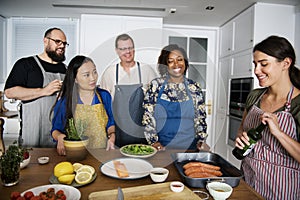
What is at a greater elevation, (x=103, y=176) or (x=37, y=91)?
(x=37, y=91)

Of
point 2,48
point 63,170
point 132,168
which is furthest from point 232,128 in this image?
point 2,48

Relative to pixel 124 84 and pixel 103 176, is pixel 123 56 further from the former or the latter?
pixel 103 176

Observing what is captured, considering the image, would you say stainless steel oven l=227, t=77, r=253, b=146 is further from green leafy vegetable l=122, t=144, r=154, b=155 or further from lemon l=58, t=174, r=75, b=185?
lemon l=58, t=174, r=75, b=185

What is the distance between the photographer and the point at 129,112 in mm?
1613

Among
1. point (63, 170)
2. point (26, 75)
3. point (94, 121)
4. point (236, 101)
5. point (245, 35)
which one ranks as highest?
point (245, 35)

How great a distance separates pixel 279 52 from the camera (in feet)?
3.26

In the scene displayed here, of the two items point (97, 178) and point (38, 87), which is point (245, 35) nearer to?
point (38, 87)

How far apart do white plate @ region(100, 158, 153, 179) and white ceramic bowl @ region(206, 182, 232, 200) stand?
0.26 m

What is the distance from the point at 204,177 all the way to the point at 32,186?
60 centimetres

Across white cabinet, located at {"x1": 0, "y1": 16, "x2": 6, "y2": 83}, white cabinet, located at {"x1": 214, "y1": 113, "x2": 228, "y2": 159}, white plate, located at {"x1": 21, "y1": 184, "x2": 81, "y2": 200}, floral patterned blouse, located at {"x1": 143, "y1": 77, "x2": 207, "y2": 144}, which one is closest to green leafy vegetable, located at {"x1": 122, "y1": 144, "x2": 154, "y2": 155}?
floral patterned blouse, located at {"x1": 143, "y1": 77, "x2": 207, "y2": 144}

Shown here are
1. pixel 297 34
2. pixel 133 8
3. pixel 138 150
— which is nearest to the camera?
pixel 138 150

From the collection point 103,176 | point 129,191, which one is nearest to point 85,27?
point 103,176

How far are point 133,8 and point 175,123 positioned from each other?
150cm

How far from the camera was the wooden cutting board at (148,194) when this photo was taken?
0.71 meters
